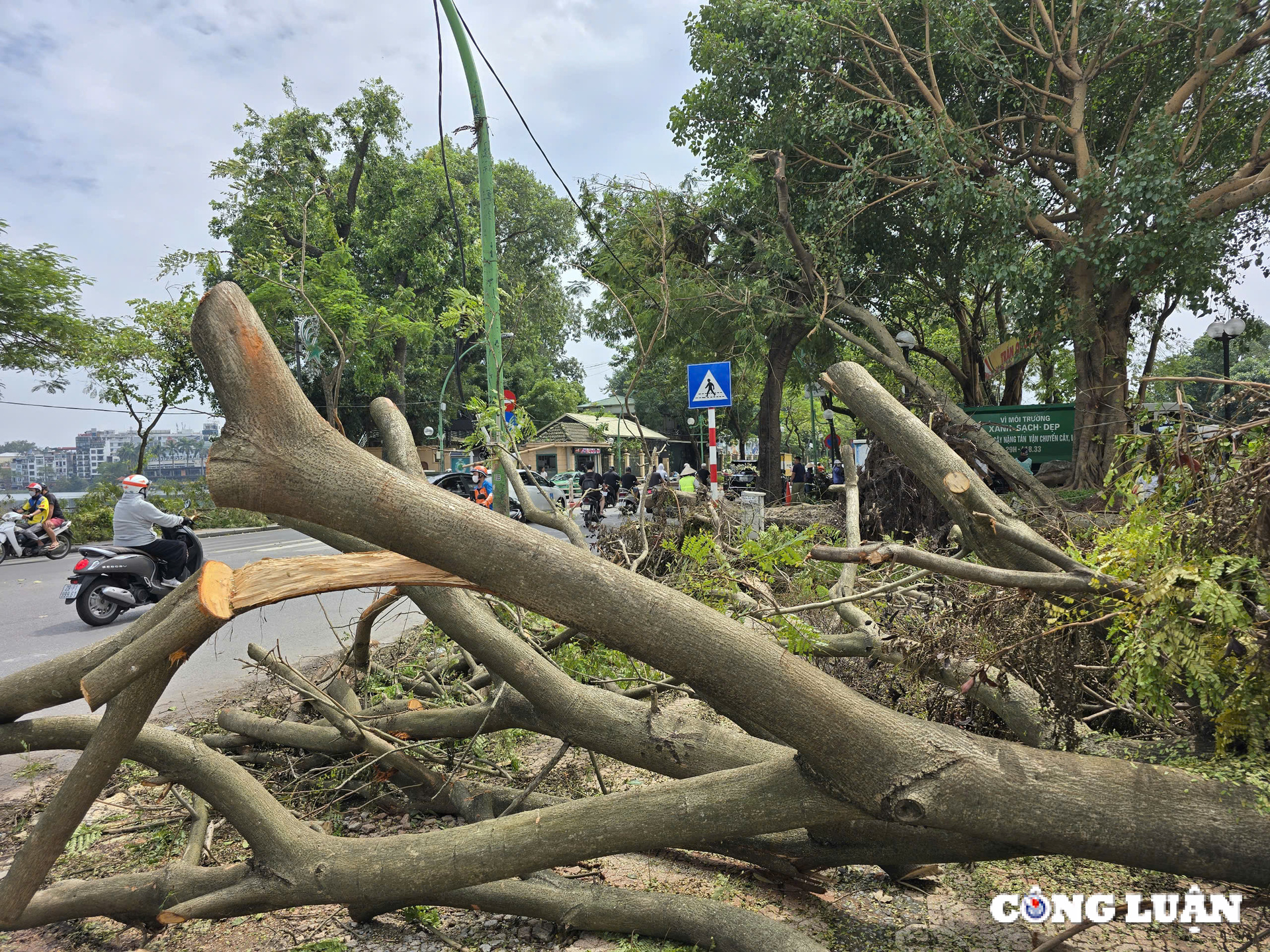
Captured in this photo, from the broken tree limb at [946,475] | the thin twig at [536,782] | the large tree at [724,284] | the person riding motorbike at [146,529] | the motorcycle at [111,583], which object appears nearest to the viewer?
the broken tree limb at [946,475]

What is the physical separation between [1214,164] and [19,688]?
593 inches

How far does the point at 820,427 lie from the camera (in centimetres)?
6294

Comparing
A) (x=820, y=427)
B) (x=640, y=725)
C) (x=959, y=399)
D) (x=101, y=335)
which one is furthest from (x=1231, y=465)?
(x=820, y=427)

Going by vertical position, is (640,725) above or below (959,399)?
below

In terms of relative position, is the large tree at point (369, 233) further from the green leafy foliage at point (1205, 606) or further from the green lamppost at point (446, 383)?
the green leafy foliage at point (1205, 606)

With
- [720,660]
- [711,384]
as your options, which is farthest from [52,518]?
[720,660]

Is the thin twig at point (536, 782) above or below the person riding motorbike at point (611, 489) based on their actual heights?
below

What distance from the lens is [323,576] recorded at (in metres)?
2.04

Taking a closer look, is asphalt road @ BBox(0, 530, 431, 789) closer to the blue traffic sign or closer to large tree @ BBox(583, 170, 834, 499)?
the blue traffic sign

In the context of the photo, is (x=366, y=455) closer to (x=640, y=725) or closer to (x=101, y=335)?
(x=640, y=725)

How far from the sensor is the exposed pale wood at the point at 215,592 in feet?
6.39

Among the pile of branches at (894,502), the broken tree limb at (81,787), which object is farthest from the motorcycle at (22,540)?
the broken tree limb at (81,787)

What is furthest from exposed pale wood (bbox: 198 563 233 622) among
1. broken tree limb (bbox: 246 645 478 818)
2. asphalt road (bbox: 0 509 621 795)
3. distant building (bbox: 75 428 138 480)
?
distant building (bbox: 75 428 138 480)

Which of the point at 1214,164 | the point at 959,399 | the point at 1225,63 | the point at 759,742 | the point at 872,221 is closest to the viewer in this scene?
the point at 759,742
